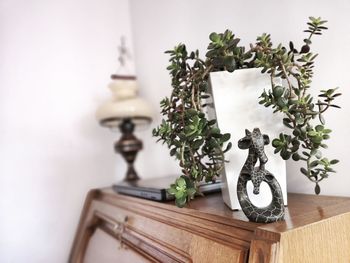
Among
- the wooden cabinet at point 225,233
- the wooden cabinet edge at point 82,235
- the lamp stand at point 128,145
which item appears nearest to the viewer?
the wooden cabinet at point 225,233

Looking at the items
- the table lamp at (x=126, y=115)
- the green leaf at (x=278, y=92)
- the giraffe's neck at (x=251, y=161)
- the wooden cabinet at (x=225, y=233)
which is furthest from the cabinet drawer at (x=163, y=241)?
the table lamp at (x=126, y=115)

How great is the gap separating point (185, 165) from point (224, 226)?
0.38ft

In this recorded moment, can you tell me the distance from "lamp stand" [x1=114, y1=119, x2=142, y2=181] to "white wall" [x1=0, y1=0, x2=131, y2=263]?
153mm

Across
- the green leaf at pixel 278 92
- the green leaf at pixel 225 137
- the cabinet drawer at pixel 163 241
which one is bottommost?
the cabinet drawer at pixel 163 241

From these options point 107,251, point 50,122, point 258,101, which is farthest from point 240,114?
point 50,122

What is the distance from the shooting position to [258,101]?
494 mm

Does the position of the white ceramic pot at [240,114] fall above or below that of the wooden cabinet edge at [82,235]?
above

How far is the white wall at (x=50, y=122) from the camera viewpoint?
1.09 m

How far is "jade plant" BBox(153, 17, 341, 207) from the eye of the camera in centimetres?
43

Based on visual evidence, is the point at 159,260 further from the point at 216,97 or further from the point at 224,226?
the point at 216,97

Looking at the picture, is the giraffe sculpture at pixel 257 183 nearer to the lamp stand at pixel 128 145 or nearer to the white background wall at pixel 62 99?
the white background wall at pixel 62 99

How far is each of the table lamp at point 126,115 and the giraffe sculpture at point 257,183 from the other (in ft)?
2.48

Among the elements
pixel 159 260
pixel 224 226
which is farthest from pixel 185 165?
pixel 159 260

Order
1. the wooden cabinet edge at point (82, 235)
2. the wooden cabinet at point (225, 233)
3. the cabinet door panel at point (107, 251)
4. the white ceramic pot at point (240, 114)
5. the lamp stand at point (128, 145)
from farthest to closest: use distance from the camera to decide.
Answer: the lamp stand at point (128, 145) → the wooden cabinet edge at point (82, 235) → the cabinet door panel at point (107, 251) → the white ceramic pot at point (240, 114) → the wooden cabinet at point (225, 233)
